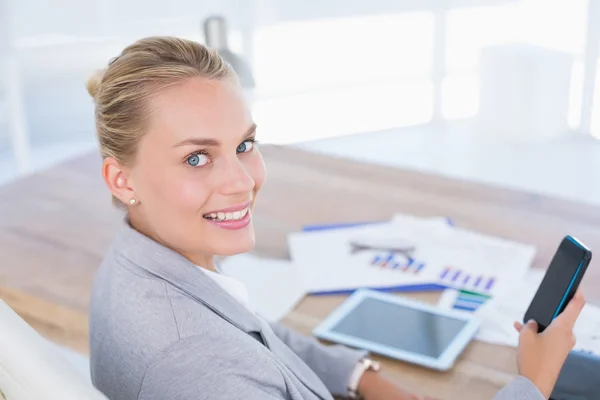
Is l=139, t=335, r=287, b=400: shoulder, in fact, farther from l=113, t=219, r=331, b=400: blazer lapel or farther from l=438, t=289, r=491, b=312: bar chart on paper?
l=438, t=289, r=491, b=312: bar chart on paper

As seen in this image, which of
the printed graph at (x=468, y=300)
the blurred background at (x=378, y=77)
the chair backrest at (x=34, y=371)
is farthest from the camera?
the blurred background at (x=378, y=77)

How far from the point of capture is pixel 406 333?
1484mm

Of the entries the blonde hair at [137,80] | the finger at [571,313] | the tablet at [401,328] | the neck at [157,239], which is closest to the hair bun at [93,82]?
the blonde hair at [137,80]

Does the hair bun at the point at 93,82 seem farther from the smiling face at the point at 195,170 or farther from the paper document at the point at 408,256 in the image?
the paper document at the point at 408,256

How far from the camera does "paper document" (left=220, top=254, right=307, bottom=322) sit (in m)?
1.61

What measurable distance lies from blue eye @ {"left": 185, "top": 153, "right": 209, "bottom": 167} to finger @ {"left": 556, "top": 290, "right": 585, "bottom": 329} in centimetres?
59

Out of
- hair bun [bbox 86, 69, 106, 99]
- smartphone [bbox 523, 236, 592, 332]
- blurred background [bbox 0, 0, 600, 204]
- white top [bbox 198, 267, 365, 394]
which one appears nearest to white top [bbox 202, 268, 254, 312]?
white top [bbox 198, 267, 365, 394]

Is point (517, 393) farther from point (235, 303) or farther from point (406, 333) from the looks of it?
point (235, 303)

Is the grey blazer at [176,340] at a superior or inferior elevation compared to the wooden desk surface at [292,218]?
superior

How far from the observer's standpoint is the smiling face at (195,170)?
3.75 feet

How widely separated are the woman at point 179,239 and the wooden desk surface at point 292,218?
0.34 m

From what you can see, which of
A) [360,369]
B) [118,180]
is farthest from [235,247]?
[360,369]

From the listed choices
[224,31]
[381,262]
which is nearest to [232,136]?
[381,262]

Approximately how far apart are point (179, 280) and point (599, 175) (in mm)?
3839
